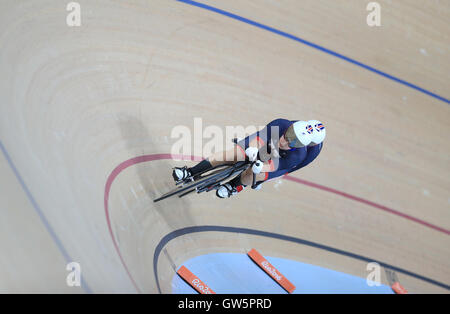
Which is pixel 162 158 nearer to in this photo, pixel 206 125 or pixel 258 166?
pixel 206 125

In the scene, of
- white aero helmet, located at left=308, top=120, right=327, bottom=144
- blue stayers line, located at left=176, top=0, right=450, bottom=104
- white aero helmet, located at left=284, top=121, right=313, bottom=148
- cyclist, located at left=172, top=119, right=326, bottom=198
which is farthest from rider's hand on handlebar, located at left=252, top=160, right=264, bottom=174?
blue stayers line, located at left=176, top=0, right=450, bottom=104

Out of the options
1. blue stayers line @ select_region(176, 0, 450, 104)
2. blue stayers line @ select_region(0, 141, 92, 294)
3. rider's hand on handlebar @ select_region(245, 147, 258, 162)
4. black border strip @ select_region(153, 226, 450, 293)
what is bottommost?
black border strip @ select_region(153, 226, 450, 293)

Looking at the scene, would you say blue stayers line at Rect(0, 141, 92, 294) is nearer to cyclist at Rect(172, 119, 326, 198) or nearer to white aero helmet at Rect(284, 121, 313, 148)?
cyclist at Rect(172, 119, 326, 198)

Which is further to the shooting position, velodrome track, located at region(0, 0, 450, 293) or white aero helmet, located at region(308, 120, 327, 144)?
velodrome track, located at region(0, 0, 450, 293)

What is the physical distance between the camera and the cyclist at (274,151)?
6.74 feet

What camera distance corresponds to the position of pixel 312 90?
3.55 meters

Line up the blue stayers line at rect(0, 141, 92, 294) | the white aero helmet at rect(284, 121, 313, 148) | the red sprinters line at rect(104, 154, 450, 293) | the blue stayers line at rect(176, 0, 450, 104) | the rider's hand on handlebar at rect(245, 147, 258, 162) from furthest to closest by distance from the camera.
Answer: the blue stayers line at rect(176, 0, 450, 104), the red sprinters line at rect(104, 154, 450, 293), the blue stayers line at rect(0, 141, 92, 294), the rider's hand on handlebar at rect(245, 147, 258, 162), the white aero helmet at rect(284, 121, 313, 148)

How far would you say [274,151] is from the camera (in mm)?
2223

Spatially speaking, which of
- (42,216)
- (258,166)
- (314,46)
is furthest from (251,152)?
(314,46)

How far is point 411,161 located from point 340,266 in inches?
47.9

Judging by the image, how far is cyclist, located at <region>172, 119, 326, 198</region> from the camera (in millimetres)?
2055

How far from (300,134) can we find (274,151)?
0.78ft

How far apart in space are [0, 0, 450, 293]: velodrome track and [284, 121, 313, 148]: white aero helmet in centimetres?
118

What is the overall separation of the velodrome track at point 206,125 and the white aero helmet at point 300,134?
3.88 ft
